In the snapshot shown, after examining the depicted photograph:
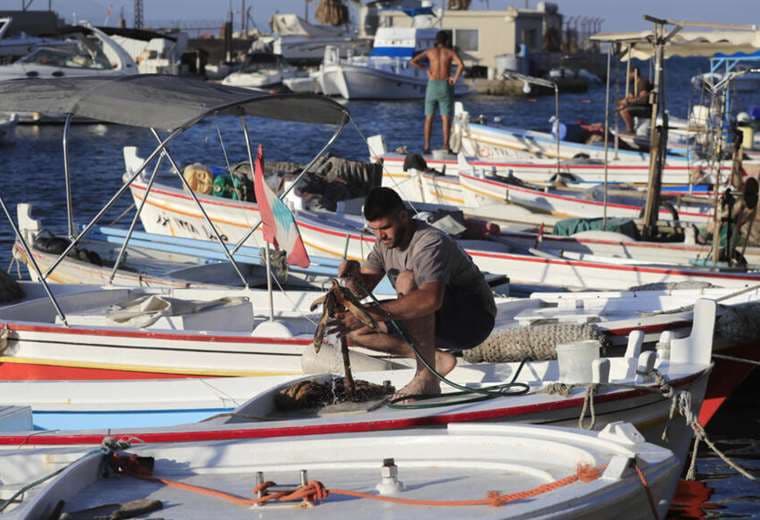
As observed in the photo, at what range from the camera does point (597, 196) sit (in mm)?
17766

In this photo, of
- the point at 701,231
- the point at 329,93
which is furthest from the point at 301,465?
the point at 329,93

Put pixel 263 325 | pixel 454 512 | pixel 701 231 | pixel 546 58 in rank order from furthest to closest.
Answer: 1. pixel 546 58
2. pixel 701 231
3. pixel 263 325
4. pixel 454 512

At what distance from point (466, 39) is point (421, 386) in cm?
6408

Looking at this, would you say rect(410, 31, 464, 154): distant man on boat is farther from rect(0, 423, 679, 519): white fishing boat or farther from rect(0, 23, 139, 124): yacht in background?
rect(0, 23, 139, 124): yacht in background

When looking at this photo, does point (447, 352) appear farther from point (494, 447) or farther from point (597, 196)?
point (597, 196)

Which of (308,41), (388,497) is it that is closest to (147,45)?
(308,41)

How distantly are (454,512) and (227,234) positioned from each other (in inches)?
399

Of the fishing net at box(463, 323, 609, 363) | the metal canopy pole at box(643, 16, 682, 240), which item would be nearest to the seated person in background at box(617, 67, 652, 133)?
the metal canopy pole at box(643, 16, 682, 240)

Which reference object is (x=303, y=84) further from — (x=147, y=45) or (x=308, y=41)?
(x=308, y=41)

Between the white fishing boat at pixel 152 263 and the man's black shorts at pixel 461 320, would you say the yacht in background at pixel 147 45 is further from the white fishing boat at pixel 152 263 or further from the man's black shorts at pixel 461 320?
the man's black shorts at pixel 461 320

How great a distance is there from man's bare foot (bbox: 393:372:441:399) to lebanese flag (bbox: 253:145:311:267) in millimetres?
1286

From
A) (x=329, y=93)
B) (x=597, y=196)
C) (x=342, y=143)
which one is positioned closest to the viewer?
(x=597, y=196)

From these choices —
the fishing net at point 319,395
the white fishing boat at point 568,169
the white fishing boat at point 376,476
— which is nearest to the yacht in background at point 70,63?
the white fishing boat at point 568,169

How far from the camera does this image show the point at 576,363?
305 inches
